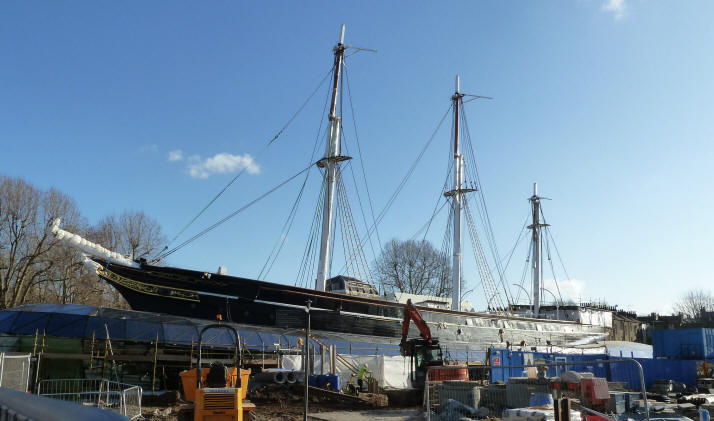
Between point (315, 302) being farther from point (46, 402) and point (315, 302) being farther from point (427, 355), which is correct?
point (46, 402)

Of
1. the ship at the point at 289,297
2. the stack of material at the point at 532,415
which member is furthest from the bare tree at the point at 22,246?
the stack of material at the point at 532,415

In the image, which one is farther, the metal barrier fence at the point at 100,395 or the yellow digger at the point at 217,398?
the metal barrier fence at the point at 100,395

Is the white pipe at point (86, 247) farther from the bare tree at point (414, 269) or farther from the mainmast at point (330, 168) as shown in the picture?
the bare tree at point (414, 269)

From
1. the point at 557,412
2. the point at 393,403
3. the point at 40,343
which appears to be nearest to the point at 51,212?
the point at 40,343

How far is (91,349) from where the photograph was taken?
1852cm

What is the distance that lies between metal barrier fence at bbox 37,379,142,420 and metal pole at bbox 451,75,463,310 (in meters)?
26.3

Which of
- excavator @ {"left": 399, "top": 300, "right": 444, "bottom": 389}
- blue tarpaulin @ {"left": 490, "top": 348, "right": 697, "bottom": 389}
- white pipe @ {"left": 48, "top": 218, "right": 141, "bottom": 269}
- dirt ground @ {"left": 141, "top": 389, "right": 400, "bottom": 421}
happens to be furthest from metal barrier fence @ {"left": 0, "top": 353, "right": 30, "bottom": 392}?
blue tarpaulin @ {"left": 490, "top": 348, "right": 697, "bottom": 389}

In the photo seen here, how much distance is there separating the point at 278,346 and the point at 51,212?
925 inches

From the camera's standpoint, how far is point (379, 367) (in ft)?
73.9

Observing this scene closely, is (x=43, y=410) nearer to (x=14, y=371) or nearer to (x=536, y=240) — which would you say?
(x=14, y=371)

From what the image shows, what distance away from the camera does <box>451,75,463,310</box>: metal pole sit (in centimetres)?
3916

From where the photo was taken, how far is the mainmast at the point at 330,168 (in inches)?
1118

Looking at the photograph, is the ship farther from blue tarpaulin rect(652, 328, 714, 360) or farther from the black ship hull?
blue tarpaulin rect(652, 328, 714, 360)

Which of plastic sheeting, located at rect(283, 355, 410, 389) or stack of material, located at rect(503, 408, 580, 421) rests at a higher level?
stack of material, located at rect(503, 408, 580, 421)
